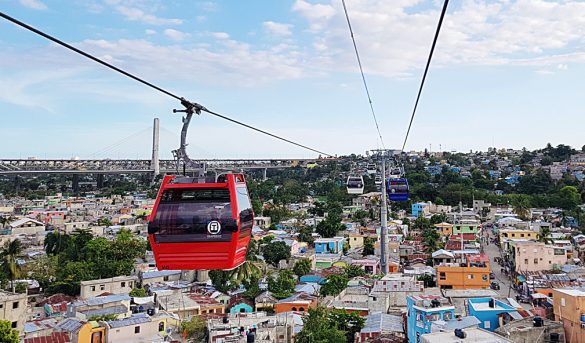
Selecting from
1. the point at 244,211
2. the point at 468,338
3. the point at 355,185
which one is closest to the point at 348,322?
the point at 355,185

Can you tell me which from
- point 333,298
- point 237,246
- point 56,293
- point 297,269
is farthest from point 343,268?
point 237,246

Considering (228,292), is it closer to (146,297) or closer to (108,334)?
(146,297)

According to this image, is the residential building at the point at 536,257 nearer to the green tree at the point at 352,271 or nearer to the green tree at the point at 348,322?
the green tree at the point at 352,271

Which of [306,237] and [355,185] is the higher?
[355,185]

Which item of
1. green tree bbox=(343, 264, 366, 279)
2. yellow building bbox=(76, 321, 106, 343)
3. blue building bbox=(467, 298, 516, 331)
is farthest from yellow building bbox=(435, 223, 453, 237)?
yellow building bbox=(76, 321, 106, 343)

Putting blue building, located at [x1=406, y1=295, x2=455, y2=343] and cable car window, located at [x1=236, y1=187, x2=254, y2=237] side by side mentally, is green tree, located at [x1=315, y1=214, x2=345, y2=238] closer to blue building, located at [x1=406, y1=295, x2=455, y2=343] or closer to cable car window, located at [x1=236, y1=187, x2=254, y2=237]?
blue building, located at [x1=406, y1=295, x2=455, y2=343]

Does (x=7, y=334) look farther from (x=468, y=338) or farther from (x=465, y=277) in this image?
(x=465, y=277)
